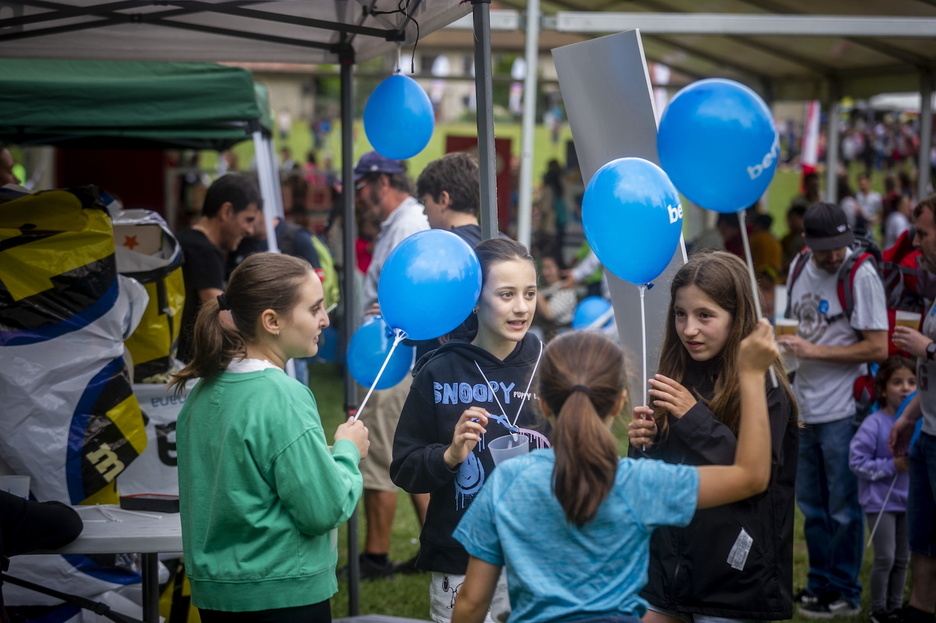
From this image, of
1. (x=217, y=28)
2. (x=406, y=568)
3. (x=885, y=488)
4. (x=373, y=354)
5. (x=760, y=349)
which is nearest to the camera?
(x=760, y=349)

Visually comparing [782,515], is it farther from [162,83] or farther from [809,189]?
[809,189]

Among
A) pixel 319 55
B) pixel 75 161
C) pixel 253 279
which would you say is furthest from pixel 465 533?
pixel 75 161

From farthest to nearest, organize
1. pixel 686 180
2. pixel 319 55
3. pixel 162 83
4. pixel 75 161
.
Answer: pixel 75 161 → pixel 162 83 → pixel 319 55 → pixel 686 180

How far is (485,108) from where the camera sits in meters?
2.83

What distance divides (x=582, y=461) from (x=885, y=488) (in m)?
3.17

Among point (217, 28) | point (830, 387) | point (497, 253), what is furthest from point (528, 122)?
point (497, 253)

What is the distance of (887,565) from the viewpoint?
4.38 m

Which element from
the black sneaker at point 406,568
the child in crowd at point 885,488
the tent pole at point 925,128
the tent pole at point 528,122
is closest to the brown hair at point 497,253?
the child in crowd at point 885,488

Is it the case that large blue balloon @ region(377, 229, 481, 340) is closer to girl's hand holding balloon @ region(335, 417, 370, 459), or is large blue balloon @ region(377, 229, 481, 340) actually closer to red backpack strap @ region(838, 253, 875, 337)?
girl's hand holding balloon @ region(335, 417, 370, 459)

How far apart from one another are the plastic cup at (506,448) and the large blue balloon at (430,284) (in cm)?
39

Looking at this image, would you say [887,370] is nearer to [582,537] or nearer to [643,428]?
[643,428]

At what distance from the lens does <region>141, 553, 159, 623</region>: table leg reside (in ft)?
10.6

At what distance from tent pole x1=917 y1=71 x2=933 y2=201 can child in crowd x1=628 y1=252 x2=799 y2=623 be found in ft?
Answer: 21.0

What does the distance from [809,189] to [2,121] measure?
9.29m
